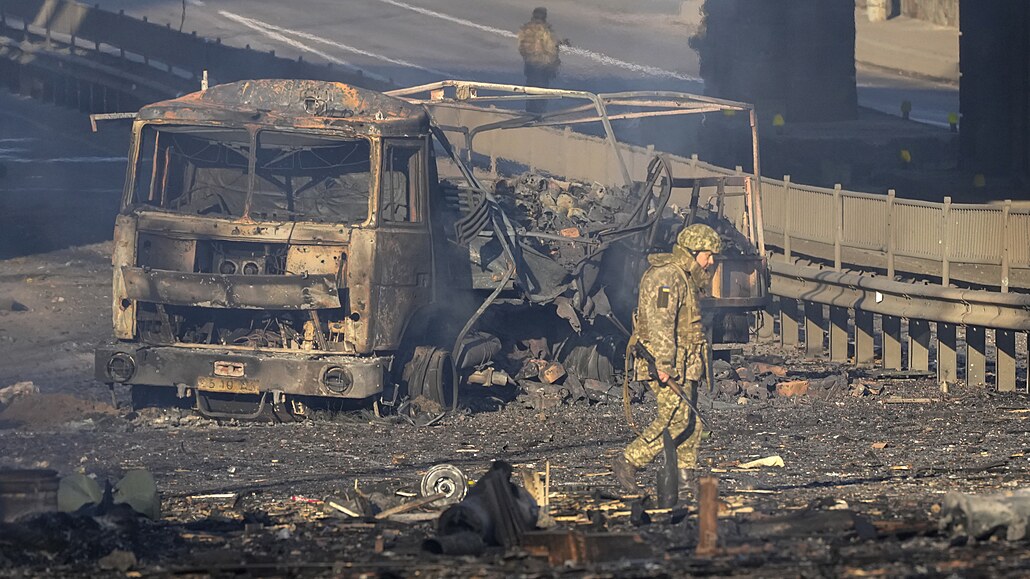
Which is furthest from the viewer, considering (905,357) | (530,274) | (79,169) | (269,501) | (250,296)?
(79,169)

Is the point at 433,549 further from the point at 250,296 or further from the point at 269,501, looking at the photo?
the point at 250,296

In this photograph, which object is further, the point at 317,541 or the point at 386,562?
the point at 317,541

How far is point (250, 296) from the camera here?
488 inches

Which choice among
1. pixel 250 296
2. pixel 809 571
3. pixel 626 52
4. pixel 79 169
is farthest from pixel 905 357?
pixel 626 52

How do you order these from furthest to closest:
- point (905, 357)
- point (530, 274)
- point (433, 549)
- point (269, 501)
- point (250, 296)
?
1. point (905, 357)
2. point (530, 274)
3. point (250, 296)
4. point (269, 501)
5. point (433, 549)

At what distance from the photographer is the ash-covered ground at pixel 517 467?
804cm

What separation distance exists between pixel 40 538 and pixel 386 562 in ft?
6.24

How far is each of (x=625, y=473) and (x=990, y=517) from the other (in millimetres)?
2542

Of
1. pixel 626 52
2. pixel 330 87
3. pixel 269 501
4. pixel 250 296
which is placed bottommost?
pixel 269 501

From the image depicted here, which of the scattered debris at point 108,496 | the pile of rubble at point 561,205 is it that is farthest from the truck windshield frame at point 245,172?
the scattered debris at point 108,496

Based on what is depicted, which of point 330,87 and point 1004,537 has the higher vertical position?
point 330,87

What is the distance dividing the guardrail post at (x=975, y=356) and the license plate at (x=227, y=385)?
651cm

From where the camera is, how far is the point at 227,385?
41.5 ft

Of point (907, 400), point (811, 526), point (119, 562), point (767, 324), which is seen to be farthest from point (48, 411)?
point (767, 324)
